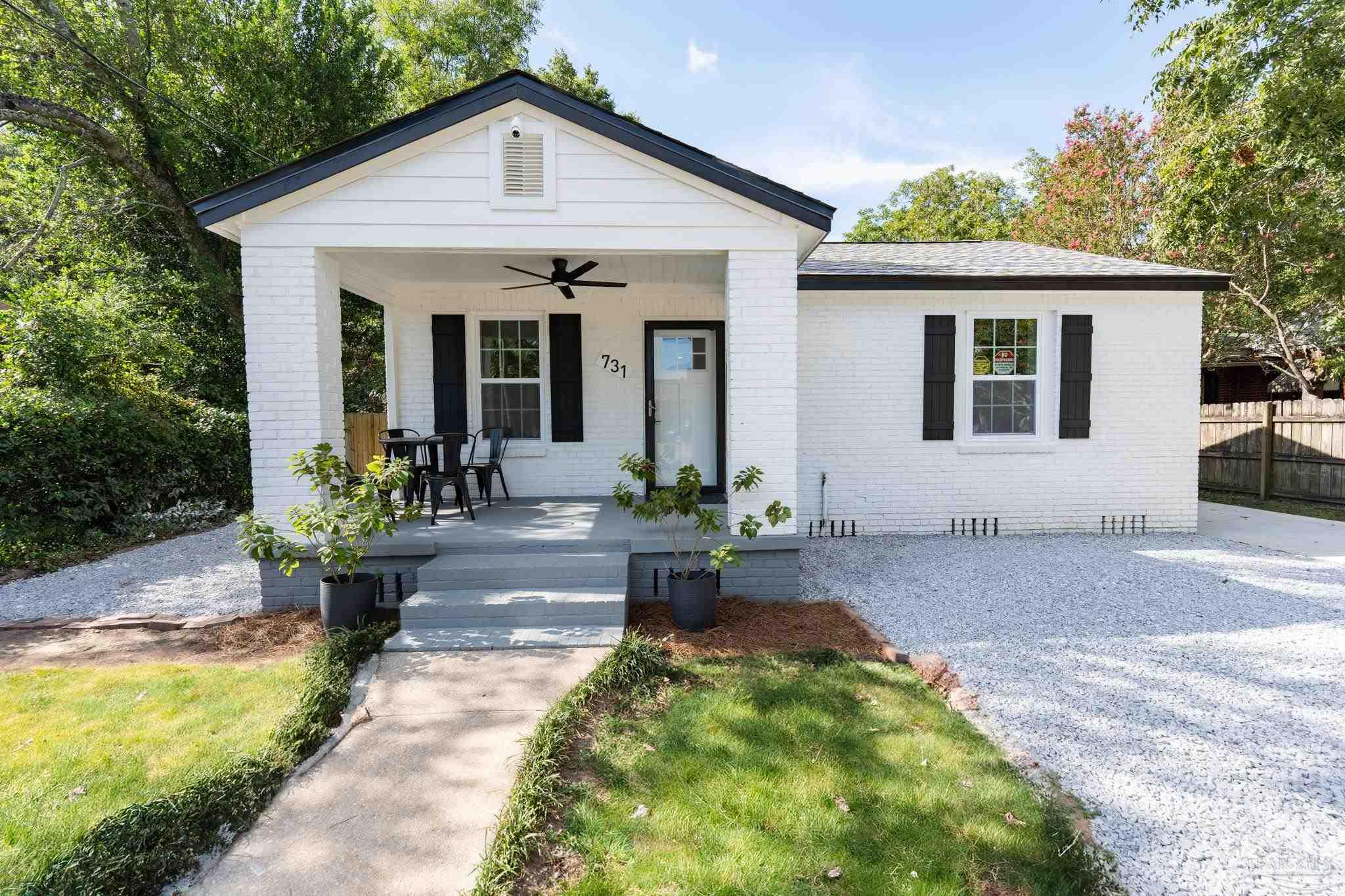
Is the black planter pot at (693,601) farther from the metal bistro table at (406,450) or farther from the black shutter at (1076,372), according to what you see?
the black shutter at (1076,372)

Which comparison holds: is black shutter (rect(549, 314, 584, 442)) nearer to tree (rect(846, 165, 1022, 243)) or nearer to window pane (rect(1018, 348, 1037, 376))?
window pane (rect(1018, 348, 1037, 376))

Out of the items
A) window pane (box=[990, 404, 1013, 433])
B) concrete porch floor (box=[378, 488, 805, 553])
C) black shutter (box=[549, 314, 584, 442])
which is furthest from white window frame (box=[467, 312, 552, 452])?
window pane (box=[990, 404, 1013, 433])

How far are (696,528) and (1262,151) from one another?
991 cm

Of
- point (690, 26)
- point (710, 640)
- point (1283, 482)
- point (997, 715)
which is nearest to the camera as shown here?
point (997, 715)

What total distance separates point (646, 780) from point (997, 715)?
1.87 metres

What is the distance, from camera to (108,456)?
7.48 meters

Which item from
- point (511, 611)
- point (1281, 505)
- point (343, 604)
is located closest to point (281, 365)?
point (343, 604)

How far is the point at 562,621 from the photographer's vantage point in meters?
4.27

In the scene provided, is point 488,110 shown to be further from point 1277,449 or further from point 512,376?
point 1277,449

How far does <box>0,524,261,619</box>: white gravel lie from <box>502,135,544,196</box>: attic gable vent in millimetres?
3897

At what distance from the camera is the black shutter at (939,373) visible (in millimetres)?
7293

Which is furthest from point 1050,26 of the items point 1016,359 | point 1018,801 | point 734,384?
point 1018,801

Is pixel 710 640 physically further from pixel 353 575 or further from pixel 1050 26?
pixel 1050 26

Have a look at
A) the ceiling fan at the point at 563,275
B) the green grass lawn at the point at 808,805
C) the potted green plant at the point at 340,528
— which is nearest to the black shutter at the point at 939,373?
the ceiling fan at the point at 563,275
